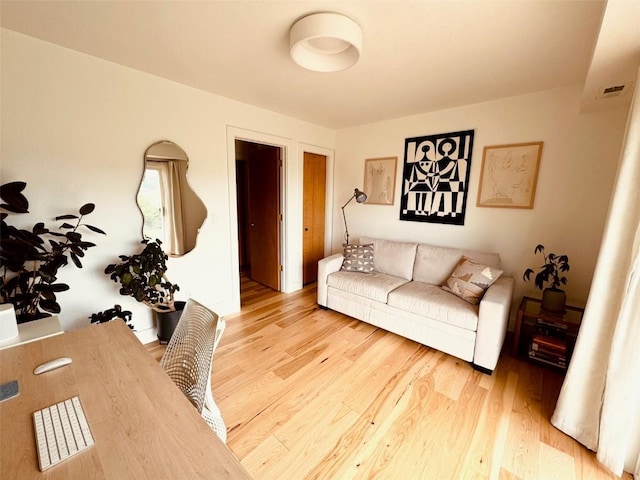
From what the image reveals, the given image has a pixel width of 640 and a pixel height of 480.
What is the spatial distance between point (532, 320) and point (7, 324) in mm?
3750

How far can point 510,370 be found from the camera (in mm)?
2096

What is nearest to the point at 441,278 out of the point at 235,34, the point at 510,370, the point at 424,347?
the point at 424,347

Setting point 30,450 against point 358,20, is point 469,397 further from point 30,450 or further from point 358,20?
point 358,20

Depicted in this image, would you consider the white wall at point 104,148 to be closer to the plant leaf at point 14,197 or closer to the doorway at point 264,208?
the plant leaf at point 14,197

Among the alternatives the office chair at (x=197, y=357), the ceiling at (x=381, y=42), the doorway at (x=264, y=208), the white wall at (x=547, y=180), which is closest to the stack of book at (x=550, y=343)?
the white wall at (x=547, y=180)

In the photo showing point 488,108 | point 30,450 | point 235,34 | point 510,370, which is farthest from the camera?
point 488,108

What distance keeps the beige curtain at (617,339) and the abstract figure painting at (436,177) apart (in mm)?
1590

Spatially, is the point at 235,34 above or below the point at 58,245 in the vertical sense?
above

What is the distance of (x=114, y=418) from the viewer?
2.54ft

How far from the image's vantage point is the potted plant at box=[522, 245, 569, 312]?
2139 millimetres

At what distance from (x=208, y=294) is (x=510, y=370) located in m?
2.89

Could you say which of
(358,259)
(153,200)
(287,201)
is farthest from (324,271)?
(153,200)

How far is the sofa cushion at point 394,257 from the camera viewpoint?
298 cm

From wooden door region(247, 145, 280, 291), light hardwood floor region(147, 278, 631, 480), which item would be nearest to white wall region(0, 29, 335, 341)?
wooden door region(247, 145, 280, 291)
